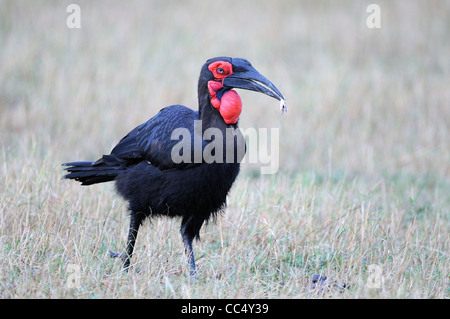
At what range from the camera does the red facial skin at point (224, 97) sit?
3941mm

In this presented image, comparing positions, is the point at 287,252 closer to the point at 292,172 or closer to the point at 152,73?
the point at 292,172

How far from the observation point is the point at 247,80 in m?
4.03

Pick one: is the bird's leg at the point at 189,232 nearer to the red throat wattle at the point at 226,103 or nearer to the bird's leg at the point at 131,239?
the bird's leg at the point at 131,239

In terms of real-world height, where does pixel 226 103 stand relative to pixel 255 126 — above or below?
above

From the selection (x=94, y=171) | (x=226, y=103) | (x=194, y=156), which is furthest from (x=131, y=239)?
(x=226, y=103)

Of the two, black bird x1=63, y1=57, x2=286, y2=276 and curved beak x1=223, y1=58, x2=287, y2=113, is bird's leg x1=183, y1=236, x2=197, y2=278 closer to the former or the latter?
black bird x1=63, y1=57, x2=286, y2=276

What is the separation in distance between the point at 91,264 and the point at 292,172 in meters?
3.83

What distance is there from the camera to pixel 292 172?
7277 millimetres

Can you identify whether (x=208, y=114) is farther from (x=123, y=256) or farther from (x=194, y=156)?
(x=123, y=256)

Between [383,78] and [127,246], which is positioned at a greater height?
[383,78]

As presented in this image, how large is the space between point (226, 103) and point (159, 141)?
0.53 m

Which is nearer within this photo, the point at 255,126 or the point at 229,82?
the point at 229,82
